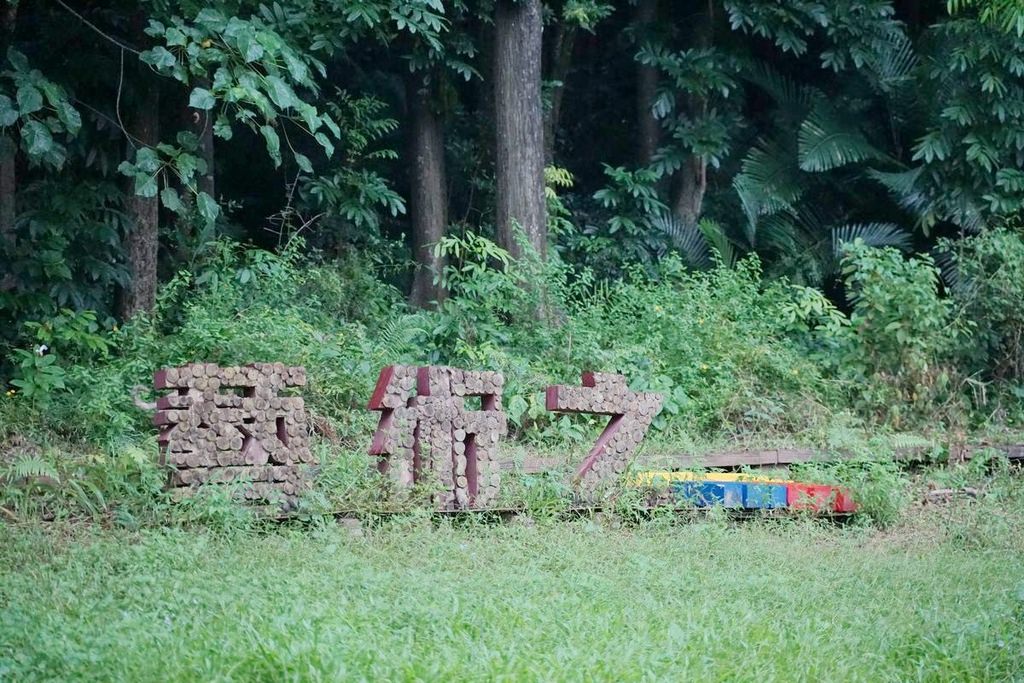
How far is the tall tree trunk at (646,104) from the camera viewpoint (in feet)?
47.3

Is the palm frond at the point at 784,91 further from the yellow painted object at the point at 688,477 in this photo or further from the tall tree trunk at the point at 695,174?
the yellow painted object at the point at 688,477

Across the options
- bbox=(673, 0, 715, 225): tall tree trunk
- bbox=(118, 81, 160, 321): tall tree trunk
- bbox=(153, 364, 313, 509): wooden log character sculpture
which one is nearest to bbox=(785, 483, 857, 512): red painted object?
bbox=(153, 364, 313, 509): wooden log character sculpture

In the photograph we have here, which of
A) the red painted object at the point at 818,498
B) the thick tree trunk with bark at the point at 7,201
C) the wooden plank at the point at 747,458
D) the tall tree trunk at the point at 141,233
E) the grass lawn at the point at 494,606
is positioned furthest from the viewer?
the tall tree trunk at the point at 141,233

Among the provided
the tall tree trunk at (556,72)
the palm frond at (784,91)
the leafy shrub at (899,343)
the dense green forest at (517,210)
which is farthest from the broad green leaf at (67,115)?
the palm frond at (784,91)

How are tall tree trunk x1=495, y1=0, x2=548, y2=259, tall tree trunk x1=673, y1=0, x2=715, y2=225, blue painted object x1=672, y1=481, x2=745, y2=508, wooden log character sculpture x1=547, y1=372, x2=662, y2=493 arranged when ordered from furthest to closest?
tall tree trunk x1=673, y1=0, x2=715, y2=225
tall tree trunk x1=495, y1=0, x2=548, y2=259
blue painted object x1=672, y1=481, x2=745, y2=508
wooden log character sculpture x1=547, y1=372, x2=662, y2=493

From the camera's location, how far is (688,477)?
24.5 feet

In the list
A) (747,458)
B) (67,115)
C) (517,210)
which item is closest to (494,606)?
(747,458)

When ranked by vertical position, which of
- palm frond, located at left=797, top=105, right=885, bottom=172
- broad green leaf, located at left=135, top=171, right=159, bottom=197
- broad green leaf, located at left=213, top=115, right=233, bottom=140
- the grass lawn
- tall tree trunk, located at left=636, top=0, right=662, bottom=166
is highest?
tall tree trunk, located at left=636, top=0, right=662, bottom=166

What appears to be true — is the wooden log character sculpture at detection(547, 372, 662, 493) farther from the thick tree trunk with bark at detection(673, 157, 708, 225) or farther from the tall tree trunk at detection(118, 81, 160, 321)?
the thick tree trunk with bark at detection(673, 157, 708, 225)

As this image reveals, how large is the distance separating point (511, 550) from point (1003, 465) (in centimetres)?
441

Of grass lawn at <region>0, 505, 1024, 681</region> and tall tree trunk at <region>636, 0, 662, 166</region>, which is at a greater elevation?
tall tree trunk at <region>636, 0, 662, 166</region>

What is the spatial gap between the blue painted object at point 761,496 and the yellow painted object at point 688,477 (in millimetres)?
136

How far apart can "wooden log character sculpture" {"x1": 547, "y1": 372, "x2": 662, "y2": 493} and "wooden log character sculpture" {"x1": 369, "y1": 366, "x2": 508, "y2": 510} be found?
446 millimetres

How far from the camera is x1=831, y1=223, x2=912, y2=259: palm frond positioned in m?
13.2
